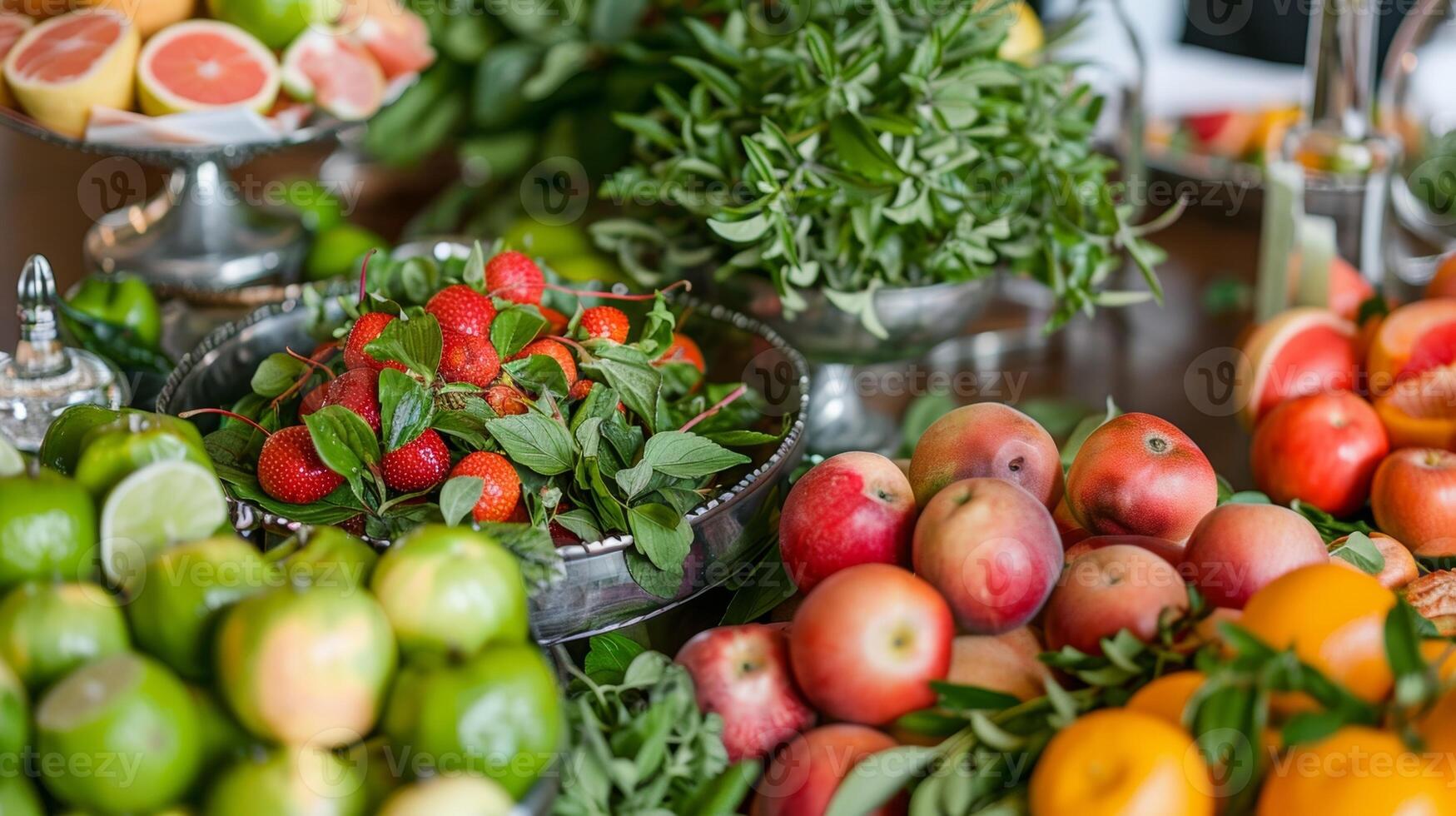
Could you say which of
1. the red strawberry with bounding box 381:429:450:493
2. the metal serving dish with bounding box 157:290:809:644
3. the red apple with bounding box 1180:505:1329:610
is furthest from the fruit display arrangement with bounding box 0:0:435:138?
the red apple with bounding box 1180:505:1329:610

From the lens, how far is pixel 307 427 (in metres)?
0.67

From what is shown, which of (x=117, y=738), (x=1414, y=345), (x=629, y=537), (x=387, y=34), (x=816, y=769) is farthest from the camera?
(x=387, y=34)

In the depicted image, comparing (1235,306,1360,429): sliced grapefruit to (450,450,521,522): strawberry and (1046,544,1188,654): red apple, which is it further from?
(450,450,521,522): strawberry

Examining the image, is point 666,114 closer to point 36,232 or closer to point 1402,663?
point 1402,663

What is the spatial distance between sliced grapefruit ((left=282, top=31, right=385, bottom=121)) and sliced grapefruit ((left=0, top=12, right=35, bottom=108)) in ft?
0.70

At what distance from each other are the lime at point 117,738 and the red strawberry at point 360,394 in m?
0.24

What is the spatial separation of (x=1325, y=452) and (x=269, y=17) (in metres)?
0.96

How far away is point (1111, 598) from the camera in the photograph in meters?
0.57

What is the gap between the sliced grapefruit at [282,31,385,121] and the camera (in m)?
1.08

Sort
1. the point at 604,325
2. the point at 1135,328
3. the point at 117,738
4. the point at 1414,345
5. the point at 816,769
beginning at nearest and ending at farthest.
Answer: the point at 117,738 → the point at 816,769 → the point at 604,325 → the point at 1414,345 → the point at 1135,328

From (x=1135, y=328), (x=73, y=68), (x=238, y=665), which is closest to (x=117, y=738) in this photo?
(x=238, y=665)

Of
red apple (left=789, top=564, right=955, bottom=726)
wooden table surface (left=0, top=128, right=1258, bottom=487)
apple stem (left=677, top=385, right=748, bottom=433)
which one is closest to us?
red apple (left=789, top=564, right=955, bottom=726)

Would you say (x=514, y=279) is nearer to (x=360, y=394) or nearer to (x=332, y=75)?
(x=360, y=394)

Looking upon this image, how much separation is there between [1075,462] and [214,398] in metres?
0.61
